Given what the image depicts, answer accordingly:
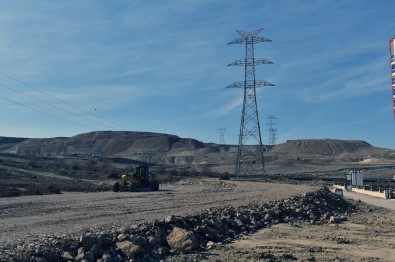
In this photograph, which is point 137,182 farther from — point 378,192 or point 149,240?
point 149,240

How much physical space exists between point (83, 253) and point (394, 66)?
18.8 m

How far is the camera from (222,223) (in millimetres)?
18000

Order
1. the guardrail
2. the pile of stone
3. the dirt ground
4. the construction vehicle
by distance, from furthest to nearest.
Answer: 1. the construction vehicle
2. the guardrail
3. the dirt ground
4. the pile of stone

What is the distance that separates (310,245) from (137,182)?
32.3m

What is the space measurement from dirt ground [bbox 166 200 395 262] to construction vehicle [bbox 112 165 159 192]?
86.8 ft

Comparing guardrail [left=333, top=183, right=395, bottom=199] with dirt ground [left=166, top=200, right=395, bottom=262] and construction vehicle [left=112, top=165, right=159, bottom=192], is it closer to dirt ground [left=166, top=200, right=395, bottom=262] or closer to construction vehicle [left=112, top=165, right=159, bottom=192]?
construction vehicle [left=112, top=165, right=159, bottom=192]

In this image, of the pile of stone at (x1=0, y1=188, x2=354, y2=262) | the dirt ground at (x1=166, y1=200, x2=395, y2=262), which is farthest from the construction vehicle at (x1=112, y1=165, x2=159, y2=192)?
the dirt ground at (x1=166, y1=200, x2=395, y2=262)

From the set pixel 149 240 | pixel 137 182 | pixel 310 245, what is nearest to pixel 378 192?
pixel 137 182

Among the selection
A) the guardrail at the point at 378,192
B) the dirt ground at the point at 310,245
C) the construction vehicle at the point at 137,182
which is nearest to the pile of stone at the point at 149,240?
the dirt ground at the point at 310,245

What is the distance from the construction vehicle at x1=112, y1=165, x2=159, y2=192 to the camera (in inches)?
1836

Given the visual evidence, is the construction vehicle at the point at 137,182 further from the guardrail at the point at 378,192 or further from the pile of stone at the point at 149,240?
the pile of stone at the point at 149,240

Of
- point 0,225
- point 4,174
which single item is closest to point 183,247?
point 0,225

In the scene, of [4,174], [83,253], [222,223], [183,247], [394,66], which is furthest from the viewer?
[4,174]

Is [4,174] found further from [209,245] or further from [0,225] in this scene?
[209,245]
